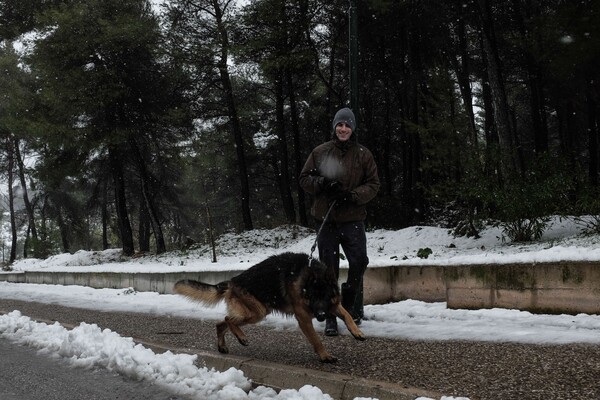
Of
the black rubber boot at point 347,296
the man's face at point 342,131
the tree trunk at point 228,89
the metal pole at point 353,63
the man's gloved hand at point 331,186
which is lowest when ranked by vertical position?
the black rubber boot at point 347,296

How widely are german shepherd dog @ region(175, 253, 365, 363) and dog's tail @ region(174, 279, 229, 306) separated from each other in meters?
0.09

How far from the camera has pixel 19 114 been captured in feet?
76.4

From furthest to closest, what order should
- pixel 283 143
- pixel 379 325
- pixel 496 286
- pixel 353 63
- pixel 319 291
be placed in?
pixel 283 143 → pixel 353 63 → pixel 496 286 → pixel 379 325 → pixel 319 291

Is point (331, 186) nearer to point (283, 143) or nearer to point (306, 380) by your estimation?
point (306, 380)

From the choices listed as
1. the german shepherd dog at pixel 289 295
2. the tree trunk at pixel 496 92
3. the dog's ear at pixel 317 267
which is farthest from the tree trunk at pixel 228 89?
the dog's ear at pixel 317 267

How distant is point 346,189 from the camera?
5715mm

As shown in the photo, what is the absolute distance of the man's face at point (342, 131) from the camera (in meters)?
5.77

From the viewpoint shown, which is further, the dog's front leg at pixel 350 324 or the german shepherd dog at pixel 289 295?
the dog's front leg at pixel 350 324

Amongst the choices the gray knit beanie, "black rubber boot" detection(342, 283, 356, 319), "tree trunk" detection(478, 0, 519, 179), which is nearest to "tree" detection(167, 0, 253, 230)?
"tree trunk" detection(478, 0, 519, 179)

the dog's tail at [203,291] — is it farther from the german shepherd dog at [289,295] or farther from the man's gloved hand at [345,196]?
the man's gloved hand at [345,196]

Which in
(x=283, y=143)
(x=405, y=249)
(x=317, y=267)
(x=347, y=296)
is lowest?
(x=347, y=296)

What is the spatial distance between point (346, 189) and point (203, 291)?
72.4 inches

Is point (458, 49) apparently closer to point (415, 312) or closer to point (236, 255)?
point (236, 255)

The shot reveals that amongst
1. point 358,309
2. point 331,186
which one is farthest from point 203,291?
point 358,309
